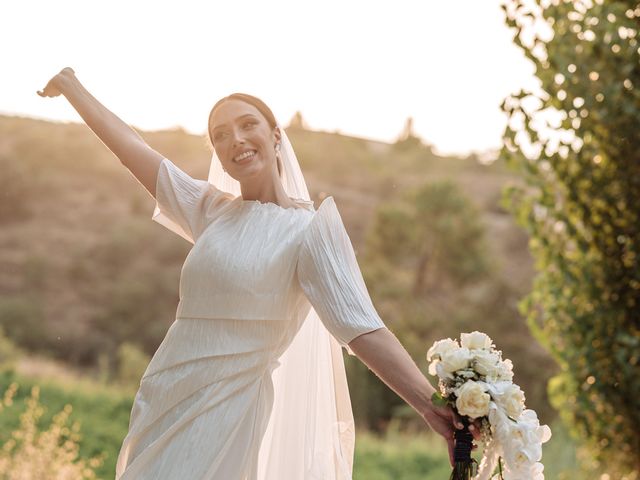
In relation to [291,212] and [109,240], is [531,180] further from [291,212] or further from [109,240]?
[109,240]

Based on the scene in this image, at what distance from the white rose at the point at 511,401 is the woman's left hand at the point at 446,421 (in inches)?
2.6

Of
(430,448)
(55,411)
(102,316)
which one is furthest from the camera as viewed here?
(102,316)

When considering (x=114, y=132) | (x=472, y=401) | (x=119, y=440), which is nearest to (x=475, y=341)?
(x=472, y=401)

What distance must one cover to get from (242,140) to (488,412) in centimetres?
89

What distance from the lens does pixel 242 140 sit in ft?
7.52

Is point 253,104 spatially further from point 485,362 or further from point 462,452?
point 462,452

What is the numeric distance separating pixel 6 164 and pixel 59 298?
3.59m

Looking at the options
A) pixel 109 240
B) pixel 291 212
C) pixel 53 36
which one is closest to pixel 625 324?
pixel 291 212

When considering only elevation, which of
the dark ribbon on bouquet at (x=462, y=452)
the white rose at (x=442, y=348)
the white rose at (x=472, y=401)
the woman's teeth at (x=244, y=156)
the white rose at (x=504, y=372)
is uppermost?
the woman's teeth at (x=244, y=156)

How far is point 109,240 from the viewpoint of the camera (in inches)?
839

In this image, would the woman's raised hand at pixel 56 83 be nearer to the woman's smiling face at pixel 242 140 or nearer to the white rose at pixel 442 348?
the woman's smiling face at pixel 242 140

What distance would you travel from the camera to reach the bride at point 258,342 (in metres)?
2.09

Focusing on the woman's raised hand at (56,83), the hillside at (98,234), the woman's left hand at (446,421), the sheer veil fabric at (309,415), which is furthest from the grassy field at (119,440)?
the hillside at (98,234)

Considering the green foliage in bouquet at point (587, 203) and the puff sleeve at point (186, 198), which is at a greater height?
the green foliage in bouquet at point (587, 203)
